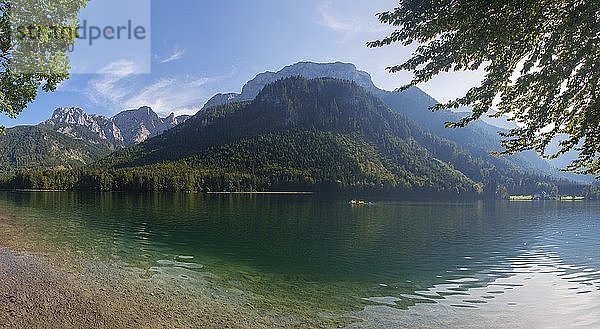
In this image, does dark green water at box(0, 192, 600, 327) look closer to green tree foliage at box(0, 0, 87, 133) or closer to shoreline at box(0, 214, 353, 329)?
shoreline at box(0, 214, 353, 329)

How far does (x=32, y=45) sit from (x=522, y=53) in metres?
15.5

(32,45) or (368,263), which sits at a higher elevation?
(32,45)

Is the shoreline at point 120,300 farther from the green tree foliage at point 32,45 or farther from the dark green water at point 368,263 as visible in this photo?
the green tree foliage at point 32,45

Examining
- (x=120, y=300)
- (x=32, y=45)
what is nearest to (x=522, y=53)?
(x=32, y=45)

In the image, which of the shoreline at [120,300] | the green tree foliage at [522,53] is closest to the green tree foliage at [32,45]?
the shoreline at [120,300]

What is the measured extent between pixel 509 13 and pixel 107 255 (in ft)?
110

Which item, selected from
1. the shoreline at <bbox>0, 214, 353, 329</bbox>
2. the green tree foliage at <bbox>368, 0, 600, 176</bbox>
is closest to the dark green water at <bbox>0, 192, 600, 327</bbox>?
the shoreline at <bbox>0, 214, 353, 329</bbox>

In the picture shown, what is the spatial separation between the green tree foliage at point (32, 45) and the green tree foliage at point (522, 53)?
11613 mm

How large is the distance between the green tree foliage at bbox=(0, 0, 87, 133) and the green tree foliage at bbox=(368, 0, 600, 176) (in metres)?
11.6

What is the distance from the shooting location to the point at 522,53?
855 centimetres

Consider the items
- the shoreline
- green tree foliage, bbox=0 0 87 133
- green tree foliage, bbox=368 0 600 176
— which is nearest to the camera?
green tree foliage, bbox=368 0 600 176

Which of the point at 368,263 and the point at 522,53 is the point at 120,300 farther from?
the point at 368,263

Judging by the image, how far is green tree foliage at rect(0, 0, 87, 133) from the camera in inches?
530

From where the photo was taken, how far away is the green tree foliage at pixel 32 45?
44.1 feet
